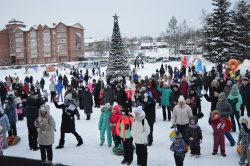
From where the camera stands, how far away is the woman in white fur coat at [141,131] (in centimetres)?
606

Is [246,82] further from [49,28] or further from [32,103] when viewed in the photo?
[49,28]

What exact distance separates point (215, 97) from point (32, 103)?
6119 mm

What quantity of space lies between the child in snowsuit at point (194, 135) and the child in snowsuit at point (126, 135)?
153cm

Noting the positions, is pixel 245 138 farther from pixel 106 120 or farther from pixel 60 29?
pixel 60 29

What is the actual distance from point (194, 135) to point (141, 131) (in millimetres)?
1508

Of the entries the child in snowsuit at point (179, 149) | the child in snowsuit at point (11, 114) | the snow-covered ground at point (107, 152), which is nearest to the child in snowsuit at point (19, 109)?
the snow-covered ground at point (107, 152)

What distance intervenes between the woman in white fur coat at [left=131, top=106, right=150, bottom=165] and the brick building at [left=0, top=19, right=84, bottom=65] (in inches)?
2983

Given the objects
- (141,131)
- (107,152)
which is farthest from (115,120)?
(141,131)

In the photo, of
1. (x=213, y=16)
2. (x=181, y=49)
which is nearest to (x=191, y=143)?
(x=213, y=16)

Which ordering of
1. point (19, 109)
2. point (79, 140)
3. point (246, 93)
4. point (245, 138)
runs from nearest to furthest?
1. point (245, 138)
2. point (79, 140)
3. point (246, 93)
4. point (19, 109)

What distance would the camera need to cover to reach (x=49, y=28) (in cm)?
8569

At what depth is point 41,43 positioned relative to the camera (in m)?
87.5

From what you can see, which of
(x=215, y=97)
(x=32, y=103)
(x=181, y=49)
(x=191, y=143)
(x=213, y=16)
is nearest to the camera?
(x=191, y=143)

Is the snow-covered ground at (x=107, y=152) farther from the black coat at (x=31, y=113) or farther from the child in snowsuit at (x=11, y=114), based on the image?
the black coat at (x=31, y=113)
